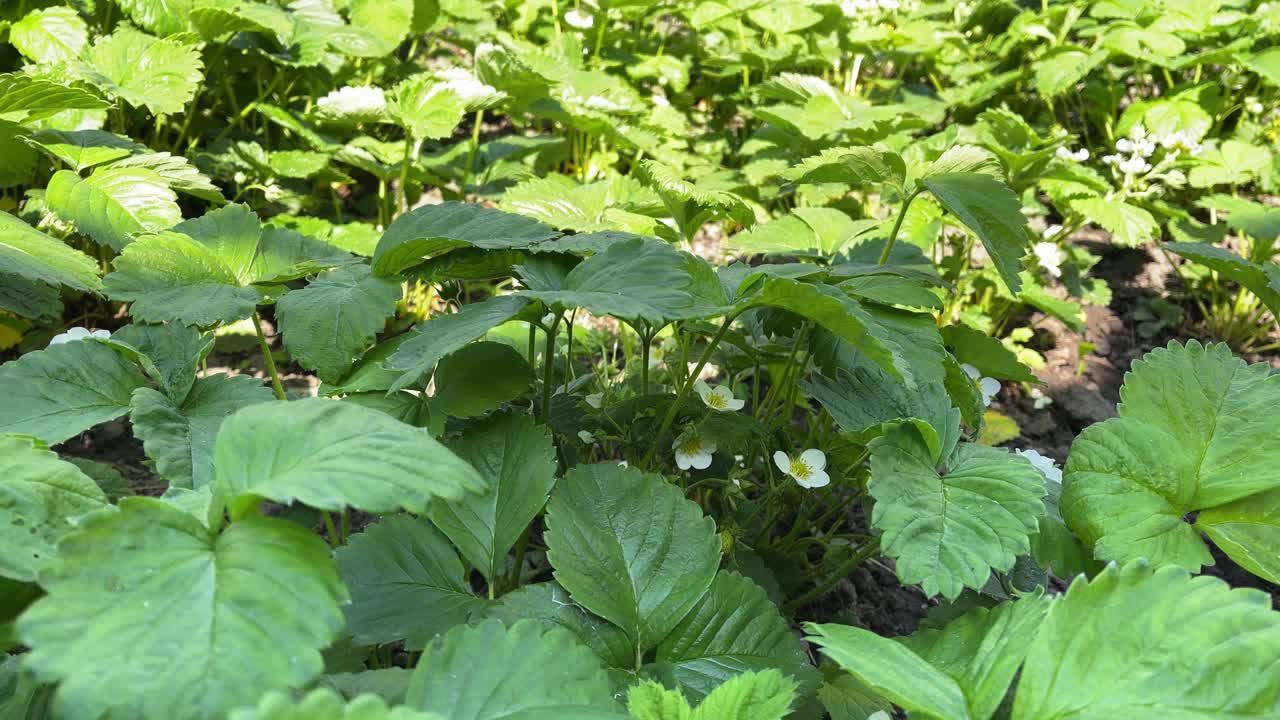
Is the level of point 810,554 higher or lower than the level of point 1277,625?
lower

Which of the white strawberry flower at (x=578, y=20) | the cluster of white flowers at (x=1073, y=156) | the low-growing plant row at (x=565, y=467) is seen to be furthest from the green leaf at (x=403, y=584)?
the white strawberry flower at (x=578, y=20)

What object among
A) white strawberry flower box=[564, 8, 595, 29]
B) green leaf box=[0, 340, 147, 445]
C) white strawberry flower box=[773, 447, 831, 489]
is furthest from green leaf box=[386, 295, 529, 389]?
white strawberry flower box=[564, 8, 595, 29]

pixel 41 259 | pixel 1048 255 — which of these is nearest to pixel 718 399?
pixel 41 259

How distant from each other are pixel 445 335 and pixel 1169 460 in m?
0.87

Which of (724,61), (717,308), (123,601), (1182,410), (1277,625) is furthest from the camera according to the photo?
(724,61)

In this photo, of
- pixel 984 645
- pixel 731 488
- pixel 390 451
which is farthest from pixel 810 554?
pixel 390 451

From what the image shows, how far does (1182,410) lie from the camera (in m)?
1.11

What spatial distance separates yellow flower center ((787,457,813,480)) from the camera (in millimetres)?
1280

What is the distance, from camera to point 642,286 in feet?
3.24

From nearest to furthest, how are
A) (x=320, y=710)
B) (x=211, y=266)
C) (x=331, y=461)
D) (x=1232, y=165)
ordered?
(x=320, y=710) → (x=331, y=461) → (x=211, y=266) → (x=1232, y=165)

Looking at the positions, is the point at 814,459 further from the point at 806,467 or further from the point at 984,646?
the point at 984,646

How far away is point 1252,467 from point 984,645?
0.43m

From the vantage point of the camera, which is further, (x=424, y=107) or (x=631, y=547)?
(x=424, y=107)

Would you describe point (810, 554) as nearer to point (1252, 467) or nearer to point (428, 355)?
point (1252, 467)
